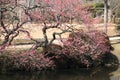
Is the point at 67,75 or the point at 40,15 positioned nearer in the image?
the point at 40,15

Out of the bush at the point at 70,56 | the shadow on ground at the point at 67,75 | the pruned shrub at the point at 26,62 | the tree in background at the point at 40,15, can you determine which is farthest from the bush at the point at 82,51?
the pruned shrub at the point at 26,62

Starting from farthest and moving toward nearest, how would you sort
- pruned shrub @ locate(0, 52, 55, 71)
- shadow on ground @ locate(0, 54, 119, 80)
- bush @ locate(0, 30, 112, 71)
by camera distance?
1. shadow on ground @ locate(0, 54, 119, 80)
2. bush @ locate(0, 30, 112, 71)
3. pruned shrub @ locate(0, 52, 55, 71)

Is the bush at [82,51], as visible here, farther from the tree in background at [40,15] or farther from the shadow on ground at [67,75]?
the tree in background at [40,15]

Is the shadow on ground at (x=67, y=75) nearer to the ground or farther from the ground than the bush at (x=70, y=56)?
nearer to the ground

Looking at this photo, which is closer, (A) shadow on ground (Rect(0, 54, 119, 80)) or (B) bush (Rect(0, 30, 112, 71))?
(B) bush (Rect(0, 30, 112, 71))

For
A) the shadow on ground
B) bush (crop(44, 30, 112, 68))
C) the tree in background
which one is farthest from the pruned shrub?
bush (crop(44, 30, 112, 68))

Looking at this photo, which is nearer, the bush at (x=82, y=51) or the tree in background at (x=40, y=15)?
the tree in background at (x=40, y=15)

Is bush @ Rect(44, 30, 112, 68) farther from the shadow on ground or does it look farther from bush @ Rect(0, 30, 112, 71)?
the shadow on ground

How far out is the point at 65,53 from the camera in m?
36.9

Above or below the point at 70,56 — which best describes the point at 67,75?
below

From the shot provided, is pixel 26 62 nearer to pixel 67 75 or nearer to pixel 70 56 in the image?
pixel 67 75

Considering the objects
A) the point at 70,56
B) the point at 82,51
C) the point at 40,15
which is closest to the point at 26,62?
the point at 40,15

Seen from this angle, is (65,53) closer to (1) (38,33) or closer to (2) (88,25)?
(2) (88,25)

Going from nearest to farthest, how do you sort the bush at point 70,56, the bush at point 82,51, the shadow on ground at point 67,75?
the bush at point 70,56, the shadow on ground at point 67,75, the bush at point 82,51
